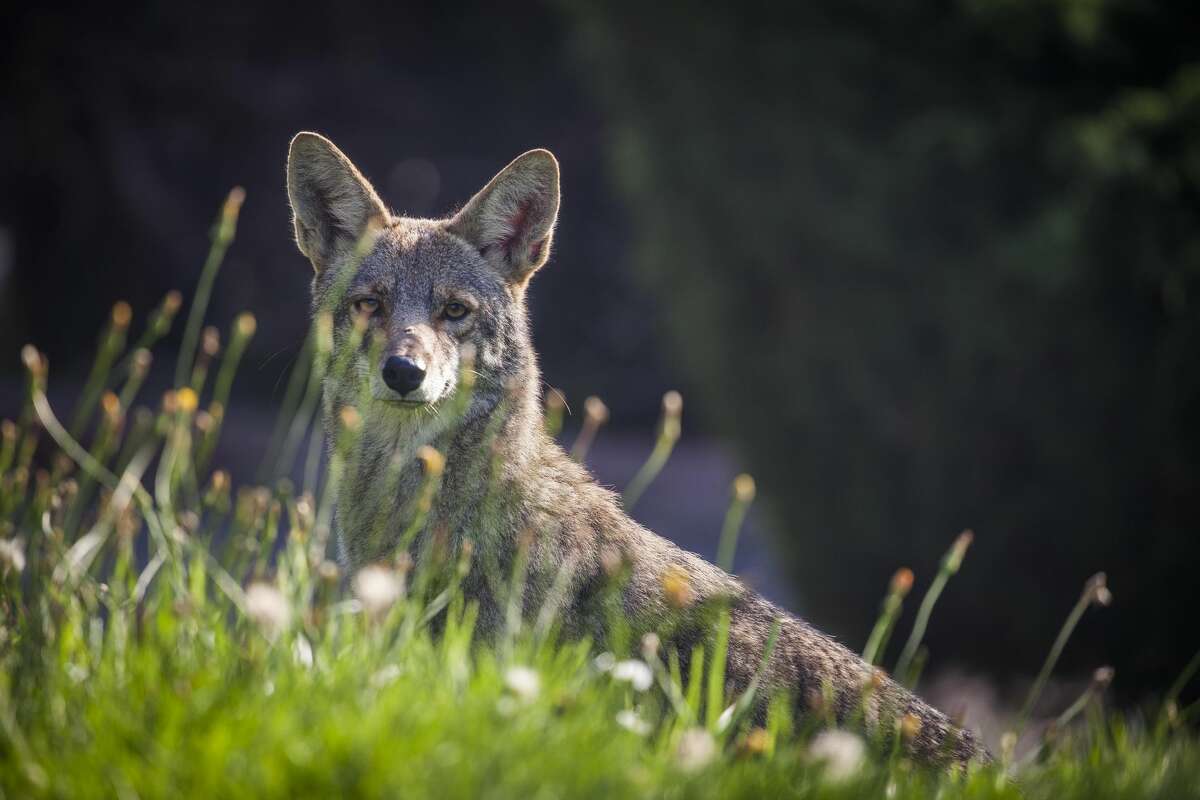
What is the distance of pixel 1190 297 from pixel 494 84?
1097 cm

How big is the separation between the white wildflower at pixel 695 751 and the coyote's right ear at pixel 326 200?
2.63 meters

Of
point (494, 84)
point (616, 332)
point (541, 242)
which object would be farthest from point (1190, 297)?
point (494, 84)

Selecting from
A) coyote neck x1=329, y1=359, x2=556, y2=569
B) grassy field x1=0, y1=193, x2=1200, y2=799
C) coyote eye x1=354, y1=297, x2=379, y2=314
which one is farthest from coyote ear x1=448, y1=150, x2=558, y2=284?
grassy field x1=0, y1=193, x2=1200, y2=799

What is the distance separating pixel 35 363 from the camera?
3.59 meters

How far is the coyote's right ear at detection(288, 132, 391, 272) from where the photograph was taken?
495 centimetres

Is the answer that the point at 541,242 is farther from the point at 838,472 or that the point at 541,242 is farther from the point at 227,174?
the point at 227,174

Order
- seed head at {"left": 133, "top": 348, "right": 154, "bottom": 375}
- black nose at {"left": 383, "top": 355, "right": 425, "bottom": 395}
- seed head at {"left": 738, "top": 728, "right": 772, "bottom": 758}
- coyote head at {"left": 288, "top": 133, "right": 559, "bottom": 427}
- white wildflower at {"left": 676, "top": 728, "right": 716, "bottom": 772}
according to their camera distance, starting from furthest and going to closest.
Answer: coyote head at {"left": 288, "top": 133, "right": 559, "bottom": 427}
black nose at {"left": 383, "top": 355, "right": 425, "bottom": 395}
seed head at {"left": 133, "top": 348, "right": 154, "bottom": 375}
seed head at {"left": 738, "top": 728, "right": 772, "bottom": 758}
white wildflower at {"left": 676, "top": 728, "right": 716, "bottom": 772}

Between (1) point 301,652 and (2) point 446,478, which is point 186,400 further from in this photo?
(2) point 446,478

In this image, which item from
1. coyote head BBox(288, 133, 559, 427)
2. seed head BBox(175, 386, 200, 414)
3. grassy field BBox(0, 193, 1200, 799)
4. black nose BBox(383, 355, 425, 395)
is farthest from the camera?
coyote head BBox(288, 133, 559, 427)

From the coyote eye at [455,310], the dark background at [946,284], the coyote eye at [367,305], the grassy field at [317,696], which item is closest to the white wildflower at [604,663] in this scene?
the grassy field at [317,696]

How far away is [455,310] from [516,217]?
1.80ft

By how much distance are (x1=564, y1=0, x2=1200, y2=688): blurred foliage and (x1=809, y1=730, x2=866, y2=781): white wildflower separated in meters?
4.79

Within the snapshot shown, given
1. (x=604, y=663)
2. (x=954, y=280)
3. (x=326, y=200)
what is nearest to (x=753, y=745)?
(x=604, y=663)

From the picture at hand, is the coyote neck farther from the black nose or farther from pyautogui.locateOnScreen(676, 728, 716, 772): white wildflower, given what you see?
pyautogui.locateOnScreen(676, 728, 716, 772): white wildflower
